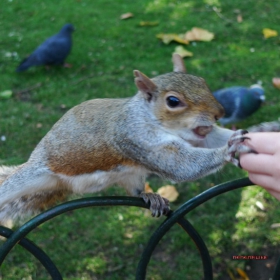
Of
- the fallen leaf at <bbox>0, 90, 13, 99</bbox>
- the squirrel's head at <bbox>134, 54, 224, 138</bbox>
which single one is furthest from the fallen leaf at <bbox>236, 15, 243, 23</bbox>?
the squirrel's head at <bbox>134, 54, 224, 138</bbox>

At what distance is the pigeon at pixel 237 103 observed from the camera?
2.64 meters

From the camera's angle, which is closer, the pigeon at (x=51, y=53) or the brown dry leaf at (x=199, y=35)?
the pigeon at (x=51, y=53)

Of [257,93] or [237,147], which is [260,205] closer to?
[257,93]

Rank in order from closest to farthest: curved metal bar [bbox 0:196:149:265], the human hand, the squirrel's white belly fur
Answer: the human hand
curved metal bar [bbox 0:196:149:265]
the squirrel's white belly fur

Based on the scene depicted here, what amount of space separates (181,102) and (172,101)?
3 centimetres

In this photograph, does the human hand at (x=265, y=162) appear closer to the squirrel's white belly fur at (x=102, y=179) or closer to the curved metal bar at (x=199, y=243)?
the curved metal bar at (x=199, y=243)

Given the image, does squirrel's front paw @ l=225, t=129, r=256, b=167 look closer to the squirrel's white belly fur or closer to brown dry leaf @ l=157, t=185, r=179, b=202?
the squirrel's white belly fur

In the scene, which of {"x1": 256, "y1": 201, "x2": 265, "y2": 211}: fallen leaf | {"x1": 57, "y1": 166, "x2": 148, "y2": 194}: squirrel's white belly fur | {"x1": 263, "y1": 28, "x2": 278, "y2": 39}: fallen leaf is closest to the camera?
{"x1": 57, "y1": 166, "x2": 148, "y2": 194}: squirrel's white belly fur

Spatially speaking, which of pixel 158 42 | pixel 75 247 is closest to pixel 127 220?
pixel 75 247

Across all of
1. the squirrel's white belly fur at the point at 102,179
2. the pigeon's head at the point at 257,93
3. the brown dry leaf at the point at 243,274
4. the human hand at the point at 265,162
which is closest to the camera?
the human hand at the point at 265,162

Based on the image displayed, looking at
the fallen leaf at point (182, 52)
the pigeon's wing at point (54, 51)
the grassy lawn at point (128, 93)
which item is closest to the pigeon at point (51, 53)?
the pigeon's wing at point (54, 51)

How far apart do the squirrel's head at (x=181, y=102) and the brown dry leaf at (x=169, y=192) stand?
1.01 metres

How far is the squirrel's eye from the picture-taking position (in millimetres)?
1291

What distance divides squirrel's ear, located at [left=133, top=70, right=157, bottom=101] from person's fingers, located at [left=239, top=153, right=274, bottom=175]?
20.4 inches
